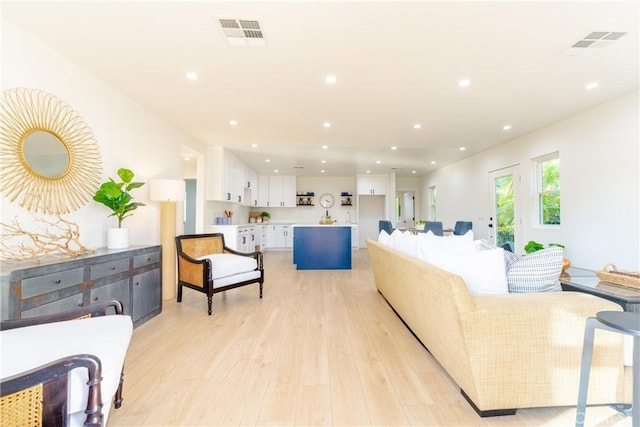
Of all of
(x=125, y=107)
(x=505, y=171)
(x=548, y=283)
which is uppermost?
(x=125, y=107)

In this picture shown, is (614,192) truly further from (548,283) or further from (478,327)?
(478,327)

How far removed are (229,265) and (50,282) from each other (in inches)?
68.6

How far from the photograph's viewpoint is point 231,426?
4.85 ft

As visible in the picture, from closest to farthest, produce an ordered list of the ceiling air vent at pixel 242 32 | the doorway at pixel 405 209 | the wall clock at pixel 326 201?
the ceiling air vent at pixel 242 32
the wall clock at pixel 326 201
the doorway at pixel 405 209

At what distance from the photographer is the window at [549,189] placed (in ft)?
15.2

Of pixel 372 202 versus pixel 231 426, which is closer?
pixel 231 426

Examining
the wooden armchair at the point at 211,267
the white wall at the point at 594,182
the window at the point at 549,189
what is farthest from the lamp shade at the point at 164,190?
the window at the point at 549,189

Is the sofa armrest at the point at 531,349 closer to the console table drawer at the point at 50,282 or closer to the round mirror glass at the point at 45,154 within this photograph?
the console table drawer at the point at 50,282

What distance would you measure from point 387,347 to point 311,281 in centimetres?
256

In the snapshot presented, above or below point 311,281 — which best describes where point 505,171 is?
above

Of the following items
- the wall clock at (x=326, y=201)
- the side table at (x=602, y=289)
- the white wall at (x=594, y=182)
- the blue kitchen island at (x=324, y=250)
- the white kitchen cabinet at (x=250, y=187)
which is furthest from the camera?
the wall clock at (x=326, y=201)

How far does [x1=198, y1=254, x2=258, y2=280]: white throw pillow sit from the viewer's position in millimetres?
3395

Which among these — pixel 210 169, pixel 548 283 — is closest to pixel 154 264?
pixel 210 169

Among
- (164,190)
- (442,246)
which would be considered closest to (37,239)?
(164,190)
